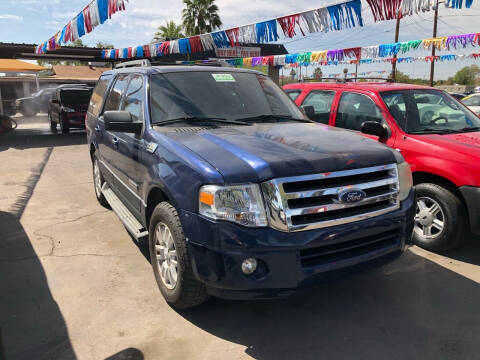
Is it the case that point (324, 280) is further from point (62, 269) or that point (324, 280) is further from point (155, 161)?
point (62, 269)

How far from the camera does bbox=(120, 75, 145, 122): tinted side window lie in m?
3.75

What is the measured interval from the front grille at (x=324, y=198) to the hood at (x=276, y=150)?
0.19 feet

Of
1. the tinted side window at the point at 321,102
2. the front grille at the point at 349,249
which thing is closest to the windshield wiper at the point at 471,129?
the tinted side window at the point at 321,102

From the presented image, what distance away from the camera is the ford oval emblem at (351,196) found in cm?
266

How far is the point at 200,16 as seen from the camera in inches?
1382

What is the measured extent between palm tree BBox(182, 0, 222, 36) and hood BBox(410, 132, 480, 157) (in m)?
33.3

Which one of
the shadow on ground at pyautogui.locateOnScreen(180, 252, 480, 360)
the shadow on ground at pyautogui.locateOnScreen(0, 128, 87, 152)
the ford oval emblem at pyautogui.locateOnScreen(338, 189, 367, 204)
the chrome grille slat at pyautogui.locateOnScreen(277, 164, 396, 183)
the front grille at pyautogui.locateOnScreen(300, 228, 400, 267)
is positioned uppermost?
the chrome grille slat at pyautogui.locateOnScreen(277, 164, 396, 183)

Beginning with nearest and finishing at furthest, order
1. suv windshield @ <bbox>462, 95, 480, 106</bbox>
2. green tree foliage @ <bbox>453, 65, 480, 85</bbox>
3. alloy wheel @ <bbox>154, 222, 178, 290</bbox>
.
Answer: alloy wheel @ <bbox>154, 222, 178, 290</bbox> < suv windshield @ <bbox>462, 95, 480, 106</bbox> < green tree foliage @ <bbox>453, 65, 480, 85</bbox>

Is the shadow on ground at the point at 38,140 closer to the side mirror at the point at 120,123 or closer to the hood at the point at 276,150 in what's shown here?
the side mirror at the point at 120,123

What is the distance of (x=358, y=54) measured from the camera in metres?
15.3

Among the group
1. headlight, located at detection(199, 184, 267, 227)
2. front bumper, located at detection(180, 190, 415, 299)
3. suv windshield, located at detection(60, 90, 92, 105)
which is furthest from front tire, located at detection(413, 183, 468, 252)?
suv windshield, located at detection(60, 90, 92, 105)

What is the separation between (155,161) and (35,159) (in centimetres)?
817

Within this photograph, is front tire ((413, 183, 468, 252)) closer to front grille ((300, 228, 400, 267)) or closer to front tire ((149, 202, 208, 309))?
front grille ((300, 228, 400, 267))

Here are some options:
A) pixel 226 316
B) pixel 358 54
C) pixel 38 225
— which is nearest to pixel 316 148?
pixel 226 316
